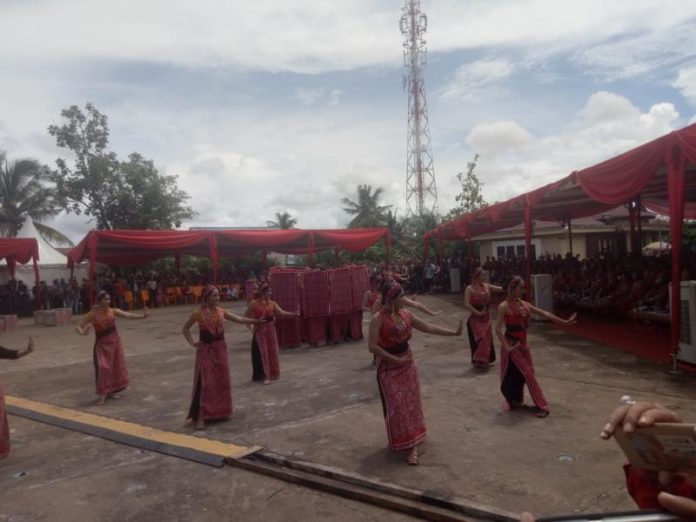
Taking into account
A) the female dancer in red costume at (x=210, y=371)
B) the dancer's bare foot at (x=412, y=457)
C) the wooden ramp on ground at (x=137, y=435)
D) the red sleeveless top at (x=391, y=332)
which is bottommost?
the wooden ramp on ground at (x=137, y=435)

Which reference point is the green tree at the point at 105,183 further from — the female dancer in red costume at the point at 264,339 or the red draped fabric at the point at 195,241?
the female dancer in red costume at the point at 264,339

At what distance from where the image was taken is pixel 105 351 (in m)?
8.06

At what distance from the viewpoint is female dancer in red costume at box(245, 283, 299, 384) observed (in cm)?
862

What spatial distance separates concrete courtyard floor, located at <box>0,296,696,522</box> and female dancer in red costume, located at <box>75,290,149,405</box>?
0.24 metres

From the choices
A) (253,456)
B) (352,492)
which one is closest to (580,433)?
(352,492)

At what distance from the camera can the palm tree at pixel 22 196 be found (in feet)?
95.3

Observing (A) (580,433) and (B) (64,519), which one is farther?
(A) (580,433)

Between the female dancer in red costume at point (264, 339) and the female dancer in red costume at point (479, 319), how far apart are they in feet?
9.24

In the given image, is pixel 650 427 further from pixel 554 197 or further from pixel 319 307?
pixel 554 197

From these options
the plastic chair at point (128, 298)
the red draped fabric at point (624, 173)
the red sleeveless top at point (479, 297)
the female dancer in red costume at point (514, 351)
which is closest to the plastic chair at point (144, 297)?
the plastic chair at point (128, 298)

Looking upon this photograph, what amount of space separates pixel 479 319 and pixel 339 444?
12.3 feet

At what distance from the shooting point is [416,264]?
25891 millimetres

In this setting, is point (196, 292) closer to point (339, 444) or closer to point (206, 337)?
point (206, 337)

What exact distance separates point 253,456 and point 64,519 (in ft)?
5.35
